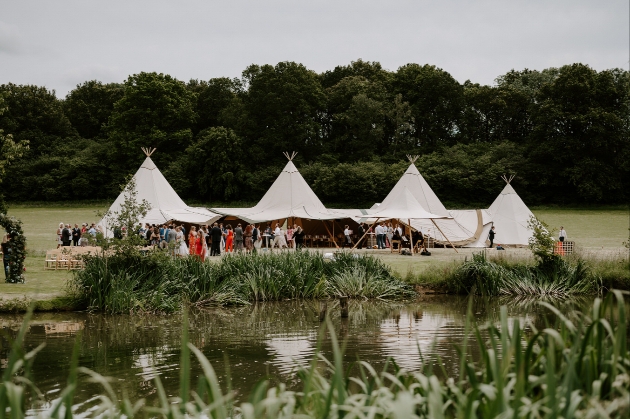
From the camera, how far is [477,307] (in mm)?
16859

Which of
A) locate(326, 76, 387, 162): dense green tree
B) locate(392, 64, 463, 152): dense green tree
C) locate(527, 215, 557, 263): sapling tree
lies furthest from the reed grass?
locate(392, 64, 463, 152): dense green tree

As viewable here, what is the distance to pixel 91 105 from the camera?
63500 millimetres

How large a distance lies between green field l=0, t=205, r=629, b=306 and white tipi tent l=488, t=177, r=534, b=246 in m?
2.43

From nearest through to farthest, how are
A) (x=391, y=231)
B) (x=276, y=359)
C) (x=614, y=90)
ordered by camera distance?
(x=276, y=359) → (x=391, y=231) → (x=614, y=90)

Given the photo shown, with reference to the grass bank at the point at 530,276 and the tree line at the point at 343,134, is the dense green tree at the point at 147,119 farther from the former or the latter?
the grass bank at the point at 530,276

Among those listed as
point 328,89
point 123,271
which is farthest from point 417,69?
point 123,271

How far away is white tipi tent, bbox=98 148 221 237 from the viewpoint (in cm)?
3033

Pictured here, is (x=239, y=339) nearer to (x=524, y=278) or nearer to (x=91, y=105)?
(x=524, y=278)

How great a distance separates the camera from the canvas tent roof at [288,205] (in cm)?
3077

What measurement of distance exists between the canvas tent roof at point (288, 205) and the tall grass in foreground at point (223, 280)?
496 inches

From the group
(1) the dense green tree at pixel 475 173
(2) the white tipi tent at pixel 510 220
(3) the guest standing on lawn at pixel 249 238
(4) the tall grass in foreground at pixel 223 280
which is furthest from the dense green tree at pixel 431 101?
(4) the tall grass in foreground at pixel 223 280

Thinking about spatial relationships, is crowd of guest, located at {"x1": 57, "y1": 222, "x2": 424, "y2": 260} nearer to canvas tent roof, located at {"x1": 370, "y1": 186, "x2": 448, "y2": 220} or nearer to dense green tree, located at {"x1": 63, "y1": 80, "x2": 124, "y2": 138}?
canvas tent roof, located at {"x1": 370, "y1": 186, "x2": 448, "y2": 220}

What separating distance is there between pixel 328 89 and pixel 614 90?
2265 cm

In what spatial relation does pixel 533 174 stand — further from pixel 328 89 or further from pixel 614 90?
pixel 328 89
